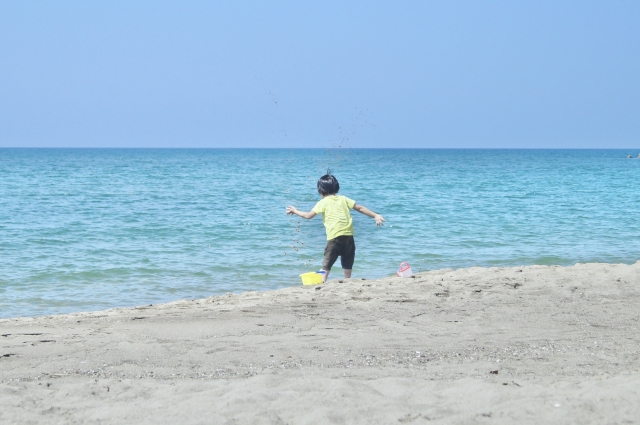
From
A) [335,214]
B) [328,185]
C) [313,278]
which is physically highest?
[328,185]

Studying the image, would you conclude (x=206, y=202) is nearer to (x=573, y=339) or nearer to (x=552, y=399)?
(x=573, y=339)

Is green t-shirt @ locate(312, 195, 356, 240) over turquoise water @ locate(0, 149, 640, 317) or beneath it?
over

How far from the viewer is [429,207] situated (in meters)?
20.7

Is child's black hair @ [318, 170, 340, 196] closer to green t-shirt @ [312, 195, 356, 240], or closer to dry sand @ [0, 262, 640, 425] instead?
green t-shirt @ [312, 195, 356, 240]

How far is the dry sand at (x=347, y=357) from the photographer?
4004 mm

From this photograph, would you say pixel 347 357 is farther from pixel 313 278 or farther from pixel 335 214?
pixel 313 278

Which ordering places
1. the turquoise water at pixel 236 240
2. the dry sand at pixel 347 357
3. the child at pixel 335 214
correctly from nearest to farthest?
the dry sand at pixel 347 357, the child at pixel 335 214, the turquoise water at pixel 236 240

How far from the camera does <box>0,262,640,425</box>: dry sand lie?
4.00 metres

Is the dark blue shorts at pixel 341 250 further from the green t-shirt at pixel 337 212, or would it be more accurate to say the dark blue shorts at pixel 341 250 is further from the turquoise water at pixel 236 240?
the turquoise water at pixel 236 240

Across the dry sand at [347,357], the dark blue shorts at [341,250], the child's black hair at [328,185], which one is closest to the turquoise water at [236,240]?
the child's black hair at [328,185]

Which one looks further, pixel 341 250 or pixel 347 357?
pixel 341 250

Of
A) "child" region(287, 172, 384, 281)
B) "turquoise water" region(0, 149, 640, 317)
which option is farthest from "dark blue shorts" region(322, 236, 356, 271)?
"turquoise water" region(0, 149, 640, 317)

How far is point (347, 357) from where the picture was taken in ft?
17.2

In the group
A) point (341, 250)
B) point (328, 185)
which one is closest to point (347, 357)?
point (341, 250)
